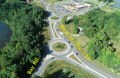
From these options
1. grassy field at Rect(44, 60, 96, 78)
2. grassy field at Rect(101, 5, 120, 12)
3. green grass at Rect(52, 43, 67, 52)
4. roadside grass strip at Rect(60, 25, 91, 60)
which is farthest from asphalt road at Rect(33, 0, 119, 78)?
grassy field at Rect(101, 5, 120, 12)

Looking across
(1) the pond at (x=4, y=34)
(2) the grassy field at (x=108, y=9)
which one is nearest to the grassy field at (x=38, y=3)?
(1) the pond at (x=4, y=34)

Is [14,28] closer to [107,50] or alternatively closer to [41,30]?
[41,30]

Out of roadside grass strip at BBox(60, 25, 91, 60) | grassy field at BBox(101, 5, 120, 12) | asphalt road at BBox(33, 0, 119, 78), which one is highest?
grassy field at BBox(101, 5, 120, 12)

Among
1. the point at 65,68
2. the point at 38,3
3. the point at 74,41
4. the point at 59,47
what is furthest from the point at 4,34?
the point at 65,68

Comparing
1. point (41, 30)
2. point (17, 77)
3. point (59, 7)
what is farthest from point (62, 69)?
point (59, 7)

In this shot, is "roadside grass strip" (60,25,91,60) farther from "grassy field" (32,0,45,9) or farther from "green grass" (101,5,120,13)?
"green grass" (101,5,120,13)

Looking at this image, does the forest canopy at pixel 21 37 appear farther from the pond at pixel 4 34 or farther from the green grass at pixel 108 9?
Result: the green grass at pixel 108 9
